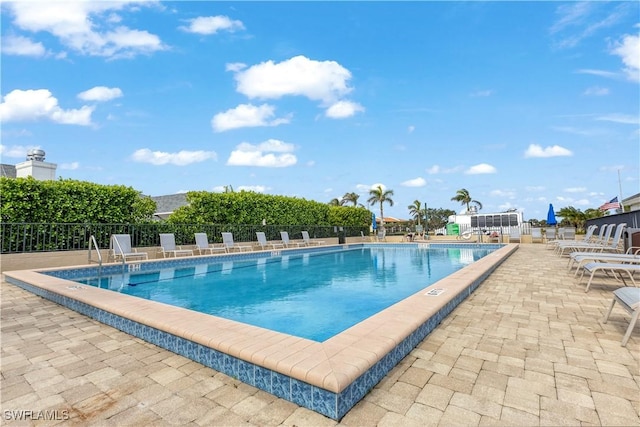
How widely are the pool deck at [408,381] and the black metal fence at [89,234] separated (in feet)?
→ 20.8

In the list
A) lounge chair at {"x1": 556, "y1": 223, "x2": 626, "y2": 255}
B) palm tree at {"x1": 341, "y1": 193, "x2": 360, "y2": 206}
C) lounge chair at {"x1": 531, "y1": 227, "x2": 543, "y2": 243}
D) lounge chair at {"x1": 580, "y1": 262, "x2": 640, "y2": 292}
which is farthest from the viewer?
palm tree at {"x1": 341, "y1": 193, "x2": 360, "y2": 206}

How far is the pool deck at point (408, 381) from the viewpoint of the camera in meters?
1.89

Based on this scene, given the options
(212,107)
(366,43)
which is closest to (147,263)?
(212,107)

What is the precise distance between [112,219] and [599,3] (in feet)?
52.2

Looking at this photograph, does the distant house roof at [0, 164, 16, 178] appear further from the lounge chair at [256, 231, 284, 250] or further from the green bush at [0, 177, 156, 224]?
the lounge chair at [256, 231, 284, 250]

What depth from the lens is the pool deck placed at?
189cm

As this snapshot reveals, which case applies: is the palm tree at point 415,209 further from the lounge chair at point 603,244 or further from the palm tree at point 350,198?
the lounge chair at point 603,244

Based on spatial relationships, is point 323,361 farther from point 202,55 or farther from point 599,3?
point 202,55

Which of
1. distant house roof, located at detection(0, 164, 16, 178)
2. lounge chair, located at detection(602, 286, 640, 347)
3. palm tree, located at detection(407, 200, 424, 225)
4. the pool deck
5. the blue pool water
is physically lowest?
the blue pool water

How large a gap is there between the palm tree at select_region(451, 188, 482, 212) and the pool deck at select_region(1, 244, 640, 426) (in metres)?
51.3

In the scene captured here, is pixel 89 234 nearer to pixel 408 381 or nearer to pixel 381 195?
pixel 408 381

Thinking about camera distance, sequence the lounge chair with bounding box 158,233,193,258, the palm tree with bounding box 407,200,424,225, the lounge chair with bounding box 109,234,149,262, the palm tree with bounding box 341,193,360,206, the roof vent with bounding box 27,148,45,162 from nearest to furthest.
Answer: the lounge chair with bounding box 109,234,149,262 → the lounge chair with bounding box 158,233,193,258 → the roof vent with bounding box 27,148,45,162 → the palm tree with bounding box 341,193,360,206 → the palm tree with bounding box 407,200,424,225

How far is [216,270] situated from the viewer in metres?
9.66

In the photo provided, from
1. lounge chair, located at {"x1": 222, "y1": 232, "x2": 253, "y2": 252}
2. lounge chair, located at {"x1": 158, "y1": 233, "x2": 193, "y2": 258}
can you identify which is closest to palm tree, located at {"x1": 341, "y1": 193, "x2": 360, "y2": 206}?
lounge chair, located at {"x1": 222, "y1": 232, "x2": 253, "y2": 252}
